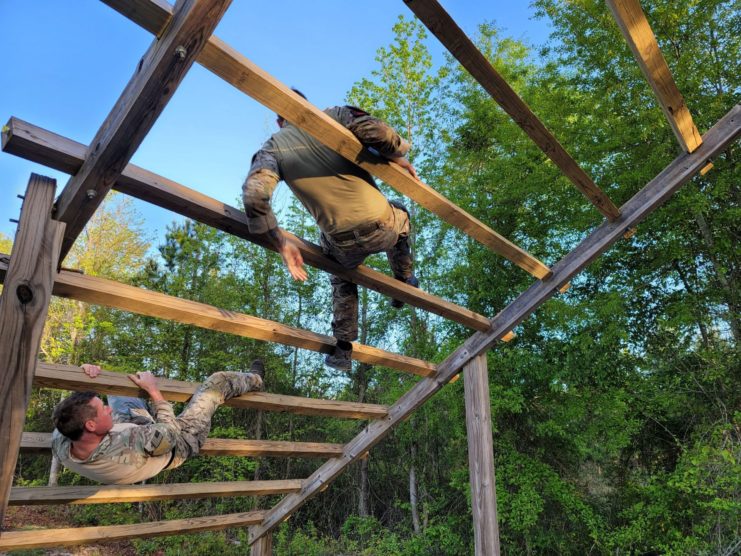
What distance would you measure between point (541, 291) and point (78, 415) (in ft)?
8.45

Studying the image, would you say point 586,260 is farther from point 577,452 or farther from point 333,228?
point 577,452

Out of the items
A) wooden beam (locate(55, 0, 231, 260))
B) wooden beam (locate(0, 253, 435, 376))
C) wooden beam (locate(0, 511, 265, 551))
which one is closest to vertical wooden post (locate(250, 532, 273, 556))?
wooden beam (locate(0, 511, 265, 551))

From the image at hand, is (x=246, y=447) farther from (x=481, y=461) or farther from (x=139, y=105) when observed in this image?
(x=139, y=105)

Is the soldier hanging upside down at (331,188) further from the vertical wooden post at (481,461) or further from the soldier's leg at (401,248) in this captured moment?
the vertical wooden post at (481,461)

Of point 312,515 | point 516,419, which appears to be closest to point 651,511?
point 516,419

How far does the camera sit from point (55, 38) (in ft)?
Result: 26.6

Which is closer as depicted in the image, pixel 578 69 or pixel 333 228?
pixel 333 228

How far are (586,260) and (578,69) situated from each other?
491cm

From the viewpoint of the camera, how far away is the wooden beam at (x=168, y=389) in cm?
205

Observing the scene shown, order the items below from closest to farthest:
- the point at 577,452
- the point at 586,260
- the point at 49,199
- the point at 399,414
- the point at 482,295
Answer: the point at 49,199 → the point at 586,260 → the point at 399,414 → the point at 577,452 → the point at 482,295

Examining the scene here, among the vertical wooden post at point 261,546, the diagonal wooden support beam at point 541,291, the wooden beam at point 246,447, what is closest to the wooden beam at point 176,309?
the wooden beam at point 246,447

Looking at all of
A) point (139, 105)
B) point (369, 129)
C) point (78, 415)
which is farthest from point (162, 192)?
point (78, 415)

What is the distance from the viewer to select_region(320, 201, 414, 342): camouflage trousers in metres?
2.08

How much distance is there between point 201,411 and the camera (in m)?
2.42
